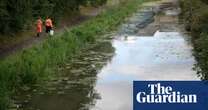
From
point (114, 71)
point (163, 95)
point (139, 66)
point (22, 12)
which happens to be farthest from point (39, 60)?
point (163, 95)

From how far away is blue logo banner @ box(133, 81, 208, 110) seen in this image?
9.52 meters

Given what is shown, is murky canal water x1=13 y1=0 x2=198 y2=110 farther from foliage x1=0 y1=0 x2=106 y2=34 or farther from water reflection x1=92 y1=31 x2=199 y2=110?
foliage x1=0 y1=0 x2=106 y2=34

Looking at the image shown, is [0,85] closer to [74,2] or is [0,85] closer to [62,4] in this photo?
[62,4]

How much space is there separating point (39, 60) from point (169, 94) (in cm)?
1533

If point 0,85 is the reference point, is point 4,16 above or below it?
above

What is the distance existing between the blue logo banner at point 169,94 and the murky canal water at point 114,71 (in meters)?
8.76

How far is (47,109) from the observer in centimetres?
1861

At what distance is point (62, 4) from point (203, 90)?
110 feet

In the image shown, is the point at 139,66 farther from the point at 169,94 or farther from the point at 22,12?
the point at 169,94

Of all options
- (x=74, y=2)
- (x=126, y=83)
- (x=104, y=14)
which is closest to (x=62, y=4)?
(x=74, y=2)

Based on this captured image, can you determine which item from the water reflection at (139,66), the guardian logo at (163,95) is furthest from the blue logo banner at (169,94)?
the water reflection at (139,66)

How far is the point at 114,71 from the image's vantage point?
85.4ft

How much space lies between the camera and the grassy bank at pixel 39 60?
2075 cm

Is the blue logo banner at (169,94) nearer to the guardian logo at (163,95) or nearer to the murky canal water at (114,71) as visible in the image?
the guardian logo at (163,95)
